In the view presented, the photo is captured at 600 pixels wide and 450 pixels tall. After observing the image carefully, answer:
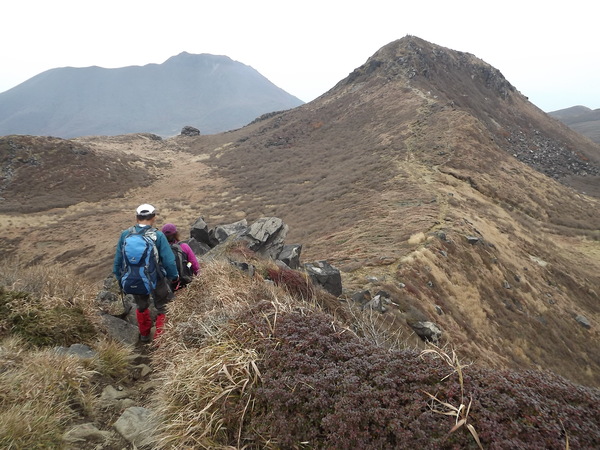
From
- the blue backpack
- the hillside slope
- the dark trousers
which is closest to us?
the blue backpack

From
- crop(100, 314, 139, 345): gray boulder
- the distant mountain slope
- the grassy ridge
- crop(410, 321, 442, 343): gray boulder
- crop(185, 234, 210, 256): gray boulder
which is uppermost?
the distant mountain slope

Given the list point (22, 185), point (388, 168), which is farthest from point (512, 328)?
point (22, 185)

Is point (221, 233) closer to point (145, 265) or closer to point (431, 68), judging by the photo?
point (145, 265)

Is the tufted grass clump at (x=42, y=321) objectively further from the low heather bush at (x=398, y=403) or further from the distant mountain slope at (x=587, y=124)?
the distant mountain slope at (x=587, y=124)

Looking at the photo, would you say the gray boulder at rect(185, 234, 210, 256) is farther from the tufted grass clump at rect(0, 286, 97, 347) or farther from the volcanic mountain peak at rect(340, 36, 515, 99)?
the volcanic mountain peak at rect(340, 36, 515, 99)

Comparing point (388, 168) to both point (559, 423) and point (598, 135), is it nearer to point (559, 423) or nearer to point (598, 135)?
point (559, 423)

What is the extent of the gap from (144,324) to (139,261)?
1.34m

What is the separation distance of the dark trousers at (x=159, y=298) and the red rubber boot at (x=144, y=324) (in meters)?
0.08

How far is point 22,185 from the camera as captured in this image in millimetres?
41156

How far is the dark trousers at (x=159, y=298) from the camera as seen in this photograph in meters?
5.45

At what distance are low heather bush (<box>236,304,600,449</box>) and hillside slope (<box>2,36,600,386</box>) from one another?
574 cm

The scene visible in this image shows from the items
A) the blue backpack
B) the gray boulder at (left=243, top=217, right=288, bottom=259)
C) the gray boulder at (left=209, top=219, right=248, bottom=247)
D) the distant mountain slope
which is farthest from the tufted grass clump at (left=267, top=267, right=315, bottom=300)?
the distant mountain slope

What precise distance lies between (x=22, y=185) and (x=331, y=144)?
4240cm

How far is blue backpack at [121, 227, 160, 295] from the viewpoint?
4945 millimetres
